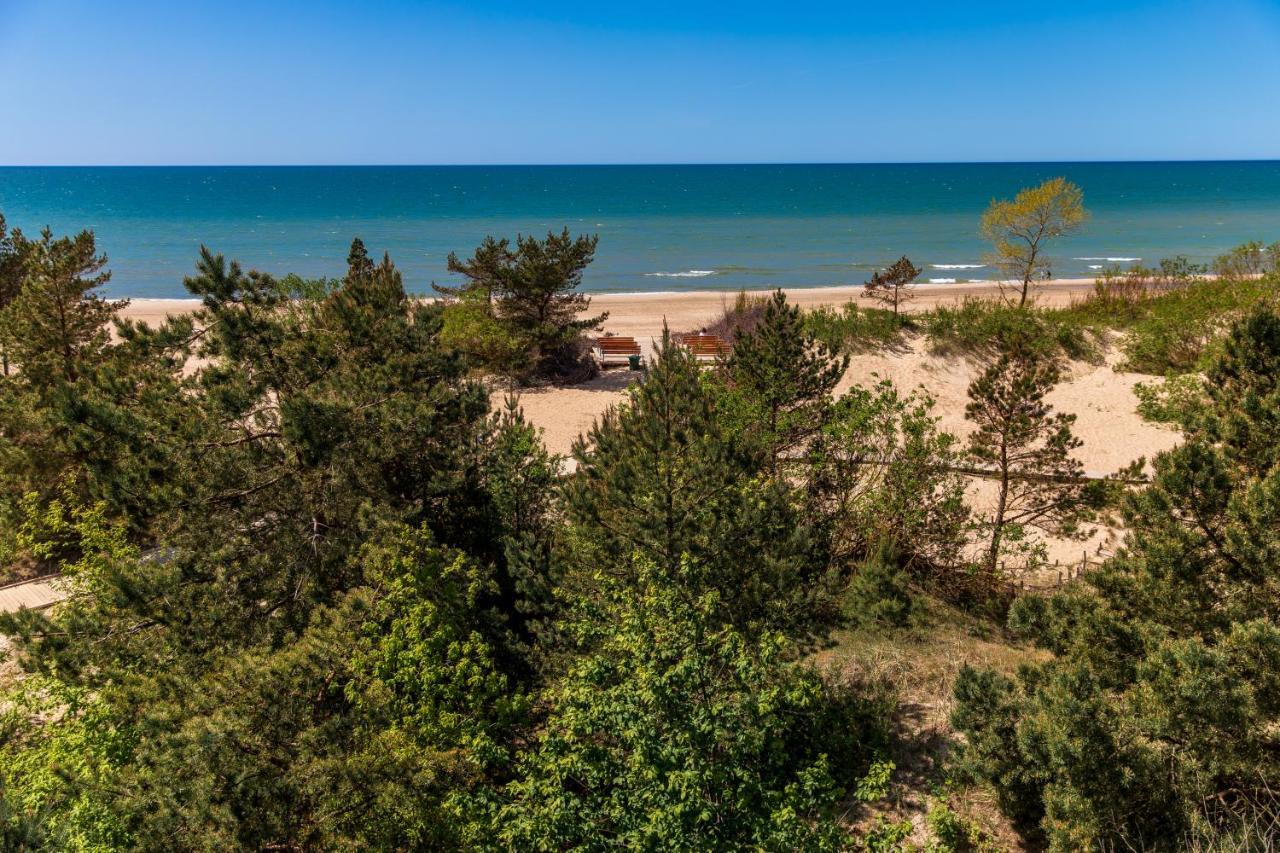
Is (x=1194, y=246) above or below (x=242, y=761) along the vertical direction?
above

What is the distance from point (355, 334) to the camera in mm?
13227

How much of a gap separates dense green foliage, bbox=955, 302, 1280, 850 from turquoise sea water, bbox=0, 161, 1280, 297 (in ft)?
153

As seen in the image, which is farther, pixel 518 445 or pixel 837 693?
pixel 518 445

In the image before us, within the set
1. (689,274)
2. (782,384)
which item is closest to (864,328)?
(782,384)

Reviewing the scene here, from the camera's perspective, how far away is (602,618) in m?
8.77

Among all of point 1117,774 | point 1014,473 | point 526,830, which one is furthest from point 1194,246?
point 526,830

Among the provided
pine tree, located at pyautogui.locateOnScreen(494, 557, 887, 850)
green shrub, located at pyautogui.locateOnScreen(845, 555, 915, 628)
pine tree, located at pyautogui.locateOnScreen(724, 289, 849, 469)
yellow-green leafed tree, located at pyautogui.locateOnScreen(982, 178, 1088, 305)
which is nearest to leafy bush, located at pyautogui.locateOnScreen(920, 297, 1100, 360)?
yellow-green leafed tree, located at pyautogui.locateOnScreen(982, 178, 1088, 305)

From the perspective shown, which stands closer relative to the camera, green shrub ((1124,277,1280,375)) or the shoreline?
green shrub ((1124,277,1280,375))

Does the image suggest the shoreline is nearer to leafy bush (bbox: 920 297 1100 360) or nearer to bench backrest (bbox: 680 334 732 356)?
bench backrest (bbox: 680 334 732 356)

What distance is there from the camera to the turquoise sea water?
60.9 m

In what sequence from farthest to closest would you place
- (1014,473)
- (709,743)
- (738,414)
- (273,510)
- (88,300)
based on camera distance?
(88,300)
(1014,473)
(738,414)
(273,510)
(709,743)

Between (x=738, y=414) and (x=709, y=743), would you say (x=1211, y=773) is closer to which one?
(x=709, y=743)

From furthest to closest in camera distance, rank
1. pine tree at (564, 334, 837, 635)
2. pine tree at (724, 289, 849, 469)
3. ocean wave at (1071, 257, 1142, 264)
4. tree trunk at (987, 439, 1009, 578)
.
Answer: ocean wave at (1071, 257, 1142, 264)
pine tree at (724, 289, 849, 469)
tree trunk at (987, 439, 1009, 578)
pine tree at (564, 334, 837, 635)

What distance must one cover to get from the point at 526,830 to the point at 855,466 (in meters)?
10.2
